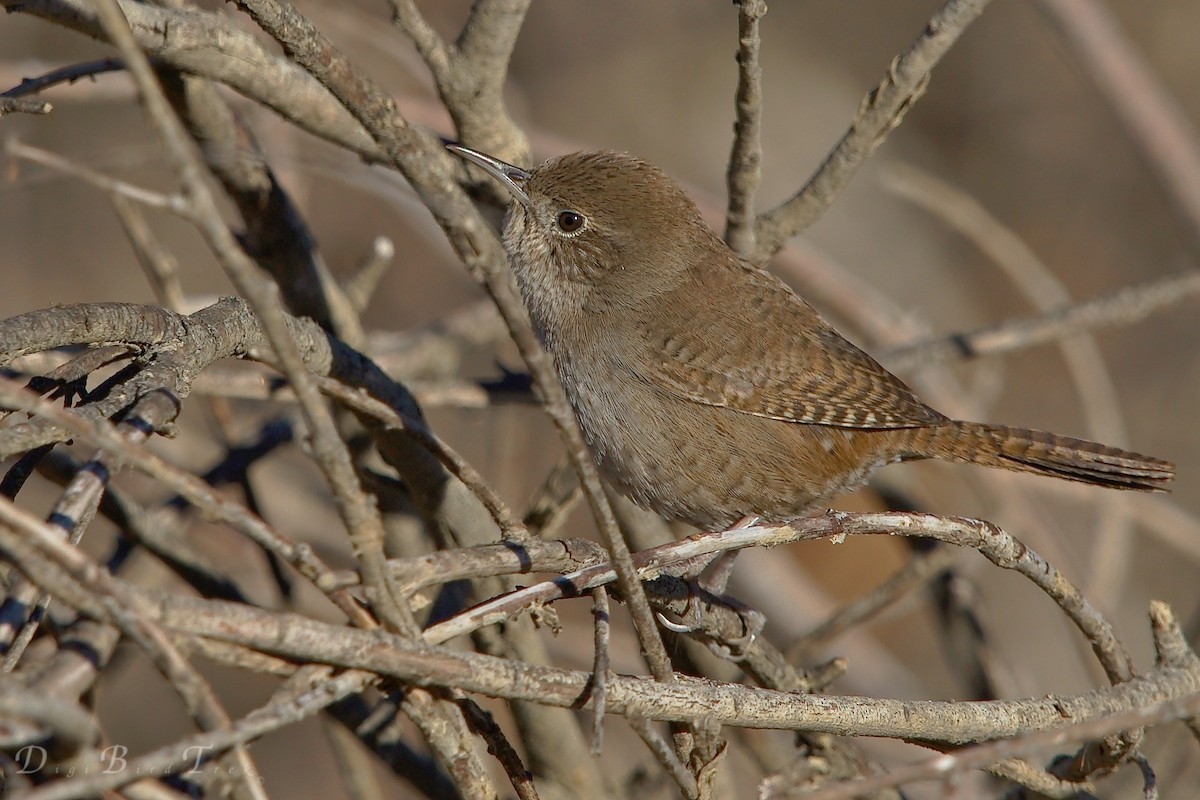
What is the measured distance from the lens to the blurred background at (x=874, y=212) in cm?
612

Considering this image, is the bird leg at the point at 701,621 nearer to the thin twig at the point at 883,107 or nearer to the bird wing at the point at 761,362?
the bird wing at the point at 761,362

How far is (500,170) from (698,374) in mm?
749

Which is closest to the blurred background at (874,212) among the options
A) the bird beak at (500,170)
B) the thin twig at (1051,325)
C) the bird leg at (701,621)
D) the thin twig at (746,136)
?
the thin twig at (1051,325)

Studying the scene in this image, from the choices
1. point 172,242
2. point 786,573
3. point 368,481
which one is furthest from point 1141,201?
point 368,481

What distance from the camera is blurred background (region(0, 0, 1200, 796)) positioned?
612cm

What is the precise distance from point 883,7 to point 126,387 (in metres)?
7.71

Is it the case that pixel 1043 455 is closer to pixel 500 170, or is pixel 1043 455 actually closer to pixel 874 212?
pixel 500 170

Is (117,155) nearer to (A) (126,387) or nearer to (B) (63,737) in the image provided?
(A) (126,387)

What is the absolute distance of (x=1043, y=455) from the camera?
10.2ft

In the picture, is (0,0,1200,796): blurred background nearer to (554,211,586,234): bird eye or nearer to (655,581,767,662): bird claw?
(554,211,586,234): bird eye

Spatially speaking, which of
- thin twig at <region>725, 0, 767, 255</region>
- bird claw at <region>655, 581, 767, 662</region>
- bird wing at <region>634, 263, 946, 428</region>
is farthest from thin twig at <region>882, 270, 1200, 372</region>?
bird claw at <region>655, 581, 767, 662</region>

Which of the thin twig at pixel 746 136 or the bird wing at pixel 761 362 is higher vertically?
the thin twig at pixel 746 136

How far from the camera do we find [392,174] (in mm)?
3623

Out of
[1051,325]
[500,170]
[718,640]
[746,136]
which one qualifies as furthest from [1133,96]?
[718,640]
